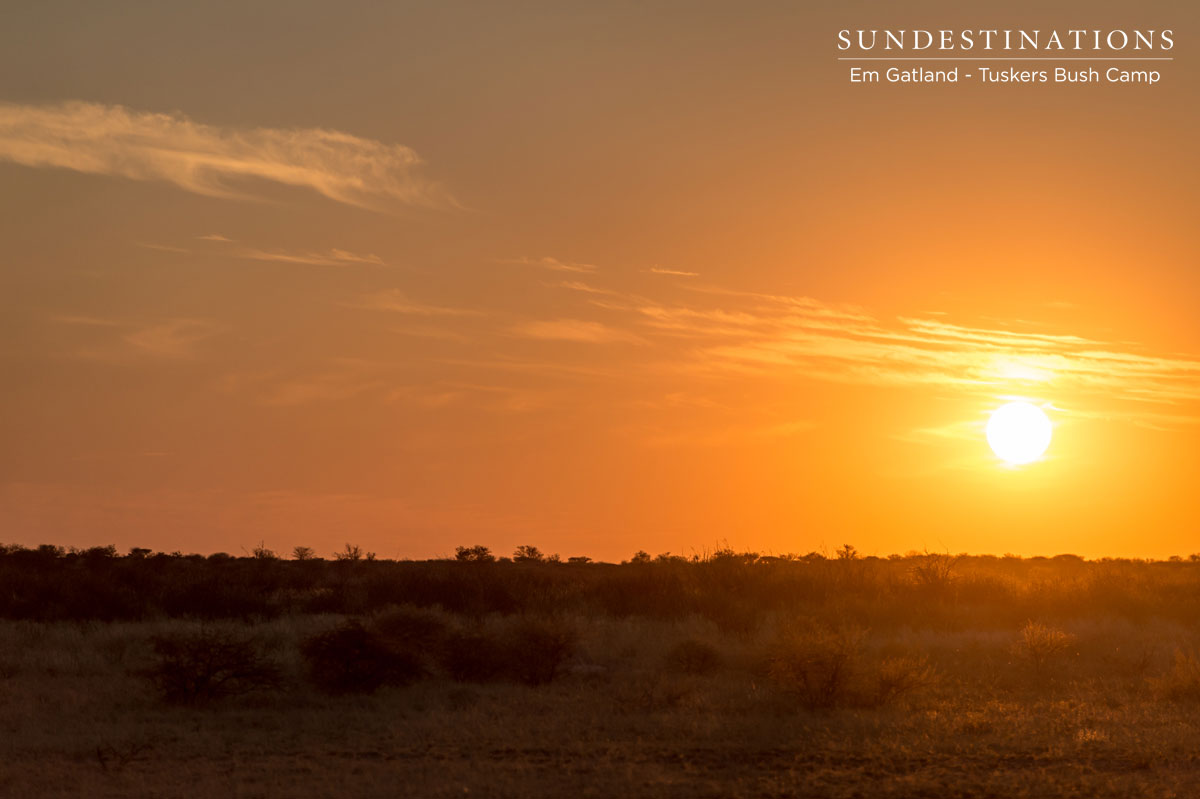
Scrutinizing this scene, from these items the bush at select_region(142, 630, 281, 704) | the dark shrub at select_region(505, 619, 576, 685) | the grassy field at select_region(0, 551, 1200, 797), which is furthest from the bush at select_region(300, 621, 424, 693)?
the dark shrub at select_region(505, 619, 576, 685)

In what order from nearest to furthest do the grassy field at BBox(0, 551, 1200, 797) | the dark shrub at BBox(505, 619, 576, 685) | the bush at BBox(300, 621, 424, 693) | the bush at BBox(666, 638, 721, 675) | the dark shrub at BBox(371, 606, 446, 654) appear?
1. the grassy field at BBox(0, 551, 1200, 797)
2. the bush at BBox(300, 621, 424, 693)
3. the dark shrub at BBox(505, 619, 576, 685)
4. the dark shrub at BBox(371, 606, 446, 654)
5. the bush at BBox(666, 638, 721, 675)

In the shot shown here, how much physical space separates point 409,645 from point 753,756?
8315 mm

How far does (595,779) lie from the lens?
1359cm

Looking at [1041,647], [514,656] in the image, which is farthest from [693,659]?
[1041,647]

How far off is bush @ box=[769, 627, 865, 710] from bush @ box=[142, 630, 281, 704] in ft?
27.7

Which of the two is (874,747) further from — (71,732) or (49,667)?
(49,667)

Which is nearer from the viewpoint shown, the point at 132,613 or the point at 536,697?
the point at 536,697

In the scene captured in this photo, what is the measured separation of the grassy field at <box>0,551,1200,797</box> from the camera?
13.7 m

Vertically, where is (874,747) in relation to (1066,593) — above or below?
below

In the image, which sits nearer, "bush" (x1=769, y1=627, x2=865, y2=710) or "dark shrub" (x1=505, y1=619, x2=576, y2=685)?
"bush" (x1=769, y1=627, x2=865, y2=710)

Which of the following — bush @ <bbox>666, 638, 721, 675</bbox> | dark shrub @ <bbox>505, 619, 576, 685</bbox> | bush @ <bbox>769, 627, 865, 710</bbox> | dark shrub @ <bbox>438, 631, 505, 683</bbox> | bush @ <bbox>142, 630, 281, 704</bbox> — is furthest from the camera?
bush @ <bbox>666, 638, 721, 675</bbox>

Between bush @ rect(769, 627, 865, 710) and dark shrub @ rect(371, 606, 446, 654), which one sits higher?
dark shrub @ rect(371, 606, 446, 654)

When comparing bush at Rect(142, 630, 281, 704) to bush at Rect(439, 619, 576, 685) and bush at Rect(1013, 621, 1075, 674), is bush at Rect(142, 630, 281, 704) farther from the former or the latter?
bush at Rect(1013, 621, 1075, 674)

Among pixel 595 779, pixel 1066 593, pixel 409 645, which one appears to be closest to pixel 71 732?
pixel 409 645
